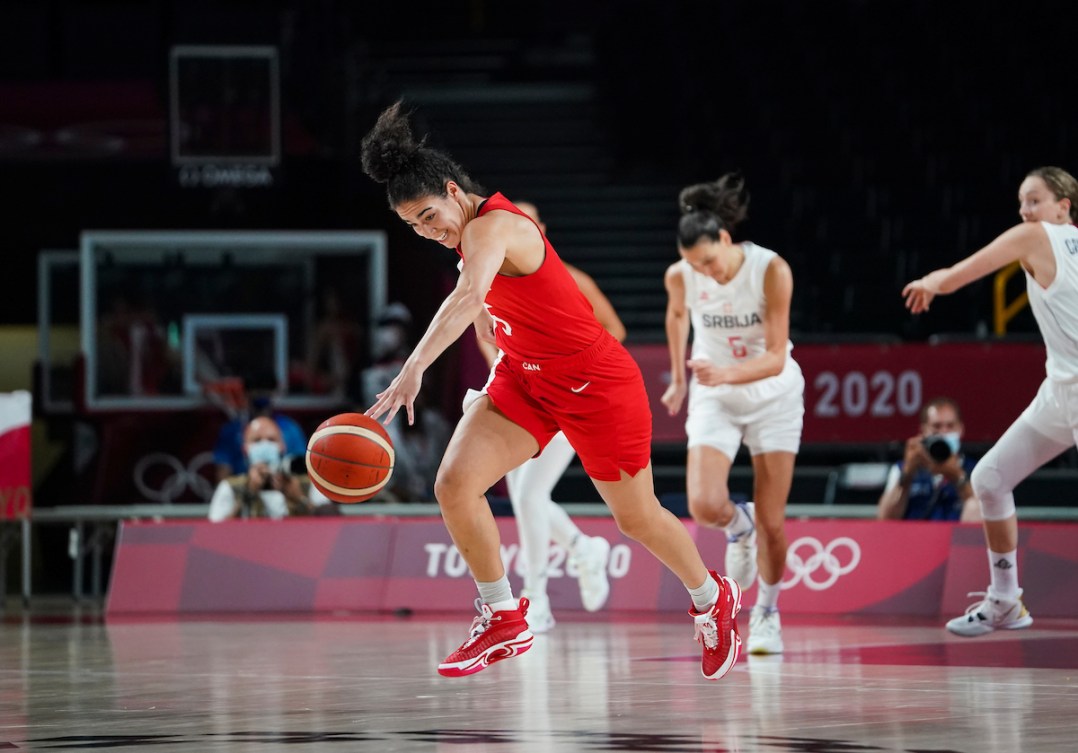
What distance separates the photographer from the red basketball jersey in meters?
6.09

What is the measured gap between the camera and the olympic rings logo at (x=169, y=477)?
15.6 meters

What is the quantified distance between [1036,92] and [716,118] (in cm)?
340

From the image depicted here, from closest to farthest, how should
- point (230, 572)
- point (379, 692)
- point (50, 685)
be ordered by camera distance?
point (379, 692), point (50, 685), point (230, 572)

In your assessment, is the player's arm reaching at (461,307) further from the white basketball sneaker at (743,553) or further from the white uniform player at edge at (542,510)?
the white basketball sneaker at (743,553)

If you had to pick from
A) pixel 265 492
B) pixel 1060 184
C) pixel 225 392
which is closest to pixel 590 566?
pixel 265 492

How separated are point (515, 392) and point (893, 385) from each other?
6.26 m

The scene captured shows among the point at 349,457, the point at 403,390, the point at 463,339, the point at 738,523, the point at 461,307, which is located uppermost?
A: the point at 463,339

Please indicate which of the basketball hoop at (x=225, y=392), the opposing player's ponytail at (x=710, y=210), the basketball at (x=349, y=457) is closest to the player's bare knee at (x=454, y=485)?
the basketball at (x=349, y=457)

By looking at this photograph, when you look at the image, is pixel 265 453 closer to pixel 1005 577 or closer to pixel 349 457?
pixel 1005 577

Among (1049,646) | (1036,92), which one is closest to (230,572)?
(1049,646)

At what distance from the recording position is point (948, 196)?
1727cm

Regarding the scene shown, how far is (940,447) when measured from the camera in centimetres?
1009

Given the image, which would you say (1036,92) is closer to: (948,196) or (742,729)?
(948,196)

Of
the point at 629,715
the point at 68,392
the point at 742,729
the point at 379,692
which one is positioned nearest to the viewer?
the point at 742,729
